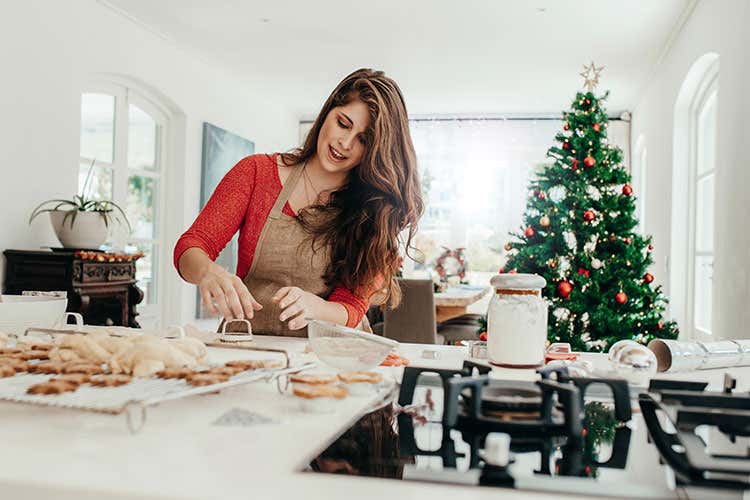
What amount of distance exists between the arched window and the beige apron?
3724 millimetres

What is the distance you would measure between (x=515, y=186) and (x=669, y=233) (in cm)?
307

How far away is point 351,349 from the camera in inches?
38.6

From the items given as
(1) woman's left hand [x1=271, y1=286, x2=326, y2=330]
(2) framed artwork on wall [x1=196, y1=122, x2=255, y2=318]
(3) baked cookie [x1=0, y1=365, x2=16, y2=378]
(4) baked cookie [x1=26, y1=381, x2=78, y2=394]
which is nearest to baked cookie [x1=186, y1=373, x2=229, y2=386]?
(4) baked cookie [x1=26, y1=381, x2=78, y2=394]

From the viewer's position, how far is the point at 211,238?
169 cm

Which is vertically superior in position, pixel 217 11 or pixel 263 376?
pixel 217 11

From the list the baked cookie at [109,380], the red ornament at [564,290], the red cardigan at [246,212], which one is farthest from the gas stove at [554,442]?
the red ornament at [564,290]

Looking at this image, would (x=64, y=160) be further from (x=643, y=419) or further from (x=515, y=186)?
(x=515, y=186)

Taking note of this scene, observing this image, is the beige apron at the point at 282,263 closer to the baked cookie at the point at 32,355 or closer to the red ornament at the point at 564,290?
the baked cookie at the point at 32,355

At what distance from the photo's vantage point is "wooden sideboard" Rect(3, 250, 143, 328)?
12.5 ft

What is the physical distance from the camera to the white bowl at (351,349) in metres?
0.97

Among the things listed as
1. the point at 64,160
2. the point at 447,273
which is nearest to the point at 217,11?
the point at 64,160

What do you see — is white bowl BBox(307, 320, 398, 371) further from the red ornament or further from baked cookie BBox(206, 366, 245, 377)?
the red ornament

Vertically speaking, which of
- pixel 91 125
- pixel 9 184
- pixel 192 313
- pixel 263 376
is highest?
pixel 91 125

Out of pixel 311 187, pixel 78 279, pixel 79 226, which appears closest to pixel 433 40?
pixel 79 226
